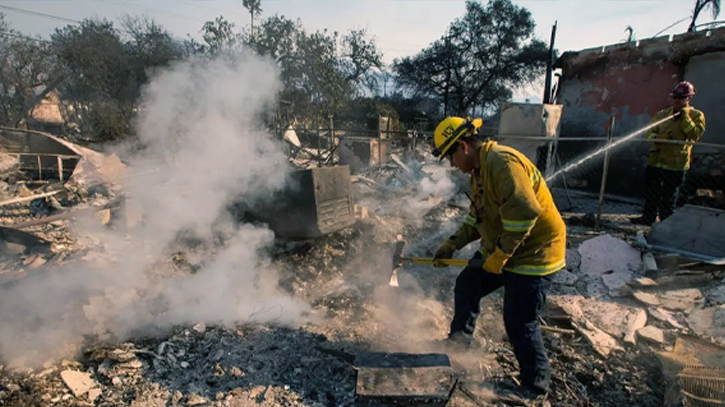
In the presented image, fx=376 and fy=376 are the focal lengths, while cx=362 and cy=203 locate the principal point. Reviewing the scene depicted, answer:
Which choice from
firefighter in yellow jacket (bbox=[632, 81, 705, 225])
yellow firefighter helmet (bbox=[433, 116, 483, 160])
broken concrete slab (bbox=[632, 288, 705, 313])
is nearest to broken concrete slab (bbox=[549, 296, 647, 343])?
broken concrete slab (bbox=[632, 288, 705, 313])

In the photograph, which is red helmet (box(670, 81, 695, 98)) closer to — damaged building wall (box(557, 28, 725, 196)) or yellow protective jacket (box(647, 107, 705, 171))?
yellow protective jacket (box(647, 107, 705, 171))

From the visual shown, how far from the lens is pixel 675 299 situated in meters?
3.99

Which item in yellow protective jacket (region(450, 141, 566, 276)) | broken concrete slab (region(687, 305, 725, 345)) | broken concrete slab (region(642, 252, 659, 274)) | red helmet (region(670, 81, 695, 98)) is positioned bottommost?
broken concrete slab (region(687, 305, 725, 345))

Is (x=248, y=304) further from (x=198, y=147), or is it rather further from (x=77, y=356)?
(x=198, y=147)

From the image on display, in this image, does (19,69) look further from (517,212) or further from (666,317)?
(666,317)

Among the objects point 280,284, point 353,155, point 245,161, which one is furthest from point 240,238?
point 353,155

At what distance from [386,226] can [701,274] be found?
390 cm

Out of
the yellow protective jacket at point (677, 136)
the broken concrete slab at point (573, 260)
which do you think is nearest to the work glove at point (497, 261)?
the broken concrete slab at point (573, 260)

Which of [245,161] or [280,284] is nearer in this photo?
[280,284]

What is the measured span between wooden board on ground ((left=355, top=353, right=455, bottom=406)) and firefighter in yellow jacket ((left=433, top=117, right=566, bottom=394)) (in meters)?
0.62

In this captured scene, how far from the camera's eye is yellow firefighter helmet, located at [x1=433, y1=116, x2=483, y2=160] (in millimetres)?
2594

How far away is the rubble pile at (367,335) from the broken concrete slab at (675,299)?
17 mm

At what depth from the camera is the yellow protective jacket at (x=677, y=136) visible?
5.39m

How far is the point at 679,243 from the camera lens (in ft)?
15.8
